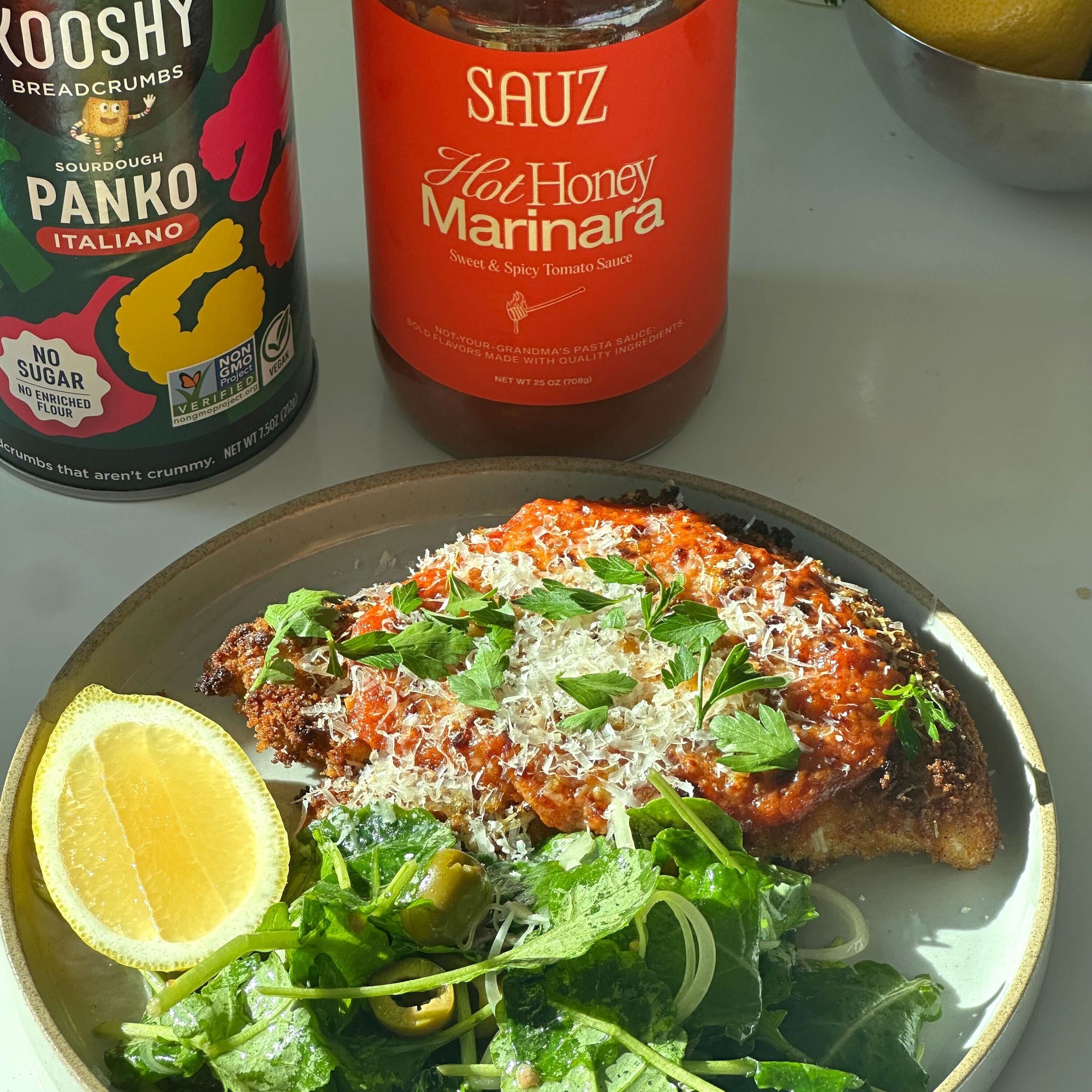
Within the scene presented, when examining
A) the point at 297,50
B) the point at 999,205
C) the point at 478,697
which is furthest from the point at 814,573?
the point at 297,50

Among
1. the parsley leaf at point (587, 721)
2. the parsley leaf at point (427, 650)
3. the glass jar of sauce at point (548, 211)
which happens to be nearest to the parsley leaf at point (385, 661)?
the parsley leaf at point (427, 650)

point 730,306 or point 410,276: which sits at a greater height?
point 410,276

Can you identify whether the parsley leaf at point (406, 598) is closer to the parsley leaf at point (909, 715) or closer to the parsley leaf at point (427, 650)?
the parsley leaf at point (427, 650)

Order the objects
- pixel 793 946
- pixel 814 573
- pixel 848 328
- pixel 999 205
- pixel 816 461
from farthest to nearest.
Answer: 1. pixel 999 205
2. pixel 848 328
3. pixel 816 461
4. pixel 814 573
5. pixel 793 946

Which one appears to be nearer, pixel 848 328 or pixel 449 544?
pixel 449 544

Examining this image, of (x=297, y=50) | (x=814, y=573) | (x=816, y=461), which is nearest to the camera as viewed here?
(x=814, y=573)

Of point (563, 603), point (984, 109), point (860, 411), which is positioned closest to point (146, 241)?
point (563, 603)

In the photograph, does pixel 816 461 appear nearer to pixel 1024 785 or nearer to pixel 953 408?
pixel 953 408
